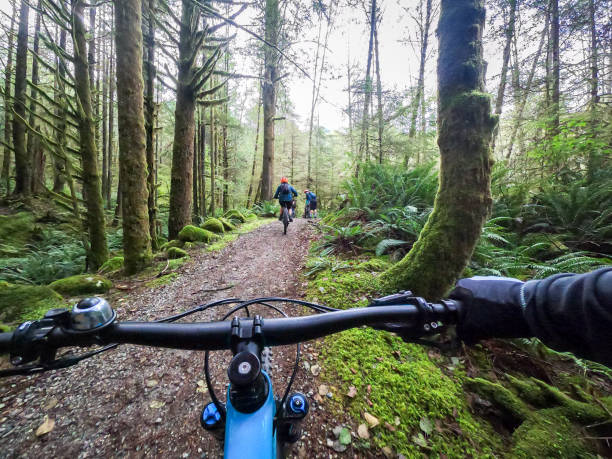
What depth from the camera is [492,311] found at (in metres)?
0.99

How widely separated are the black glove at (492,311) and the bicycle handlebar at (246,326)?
0.14m

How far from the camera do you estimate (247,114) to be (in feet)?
74.1

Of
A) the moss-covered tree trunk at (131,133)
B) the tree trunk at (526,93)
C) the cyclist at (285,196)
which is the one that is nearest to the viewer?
the moss-covered tree trunk at (131,133)

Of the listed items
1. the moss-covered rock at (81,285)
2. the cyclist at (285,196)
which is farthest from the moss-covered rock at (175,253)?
the cyclist at (285,196)

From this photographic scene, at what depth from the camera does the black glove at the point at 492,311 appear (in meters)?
0.97

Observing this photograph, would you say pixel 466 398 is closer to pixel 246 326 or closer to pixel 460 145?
pixel 246 326

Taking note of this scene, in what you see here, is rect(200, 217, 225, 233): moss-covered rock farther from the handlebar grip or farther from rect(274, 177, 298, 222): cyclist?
the handlebar grip

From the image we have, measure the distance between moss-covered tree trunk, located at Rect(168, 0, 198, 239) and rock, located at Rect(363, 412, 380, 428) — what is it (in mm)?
7091

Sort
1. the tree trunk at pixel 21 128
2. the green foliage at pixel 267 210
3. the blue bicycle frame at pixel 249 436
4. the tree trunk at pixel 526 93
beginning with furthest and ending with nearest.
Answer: the green foliage at pixel 267 210 < the tree trunk at pixel 21 128 < the tree trunk at pixel 526 93 < the blue bicycle frame at pixel 249 436

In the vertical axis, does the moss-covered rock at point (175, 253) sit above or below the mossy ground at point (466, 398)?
above

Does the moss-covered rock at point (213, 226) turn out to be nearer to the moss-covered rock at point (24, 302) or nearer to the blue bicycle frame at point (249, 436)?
the moss-covered rock at point (24, 302)

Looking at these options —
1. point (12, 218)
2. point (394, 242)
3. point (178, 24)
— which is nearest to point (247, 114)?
point (178, 24)

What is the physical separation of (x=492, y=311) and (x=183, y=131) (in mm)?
8180

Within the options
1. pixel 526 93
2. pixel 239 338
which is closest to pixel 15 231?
pixel 239 338
